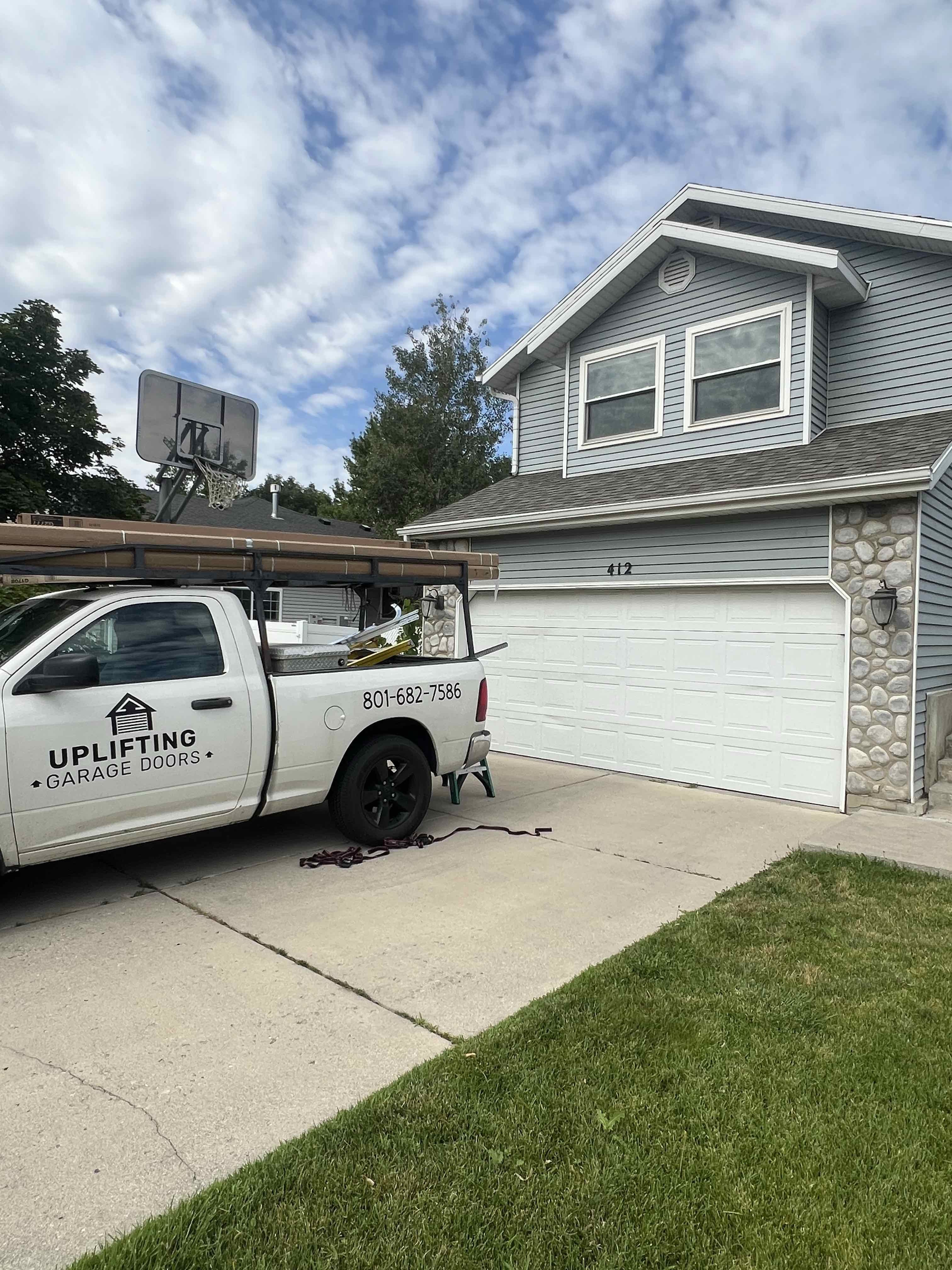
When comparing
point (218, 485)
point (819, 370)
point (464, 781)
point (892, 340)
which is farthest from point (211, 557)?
point (892, 340)

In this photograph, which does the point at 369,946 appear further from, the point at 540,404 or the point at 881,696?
the point at 540,404

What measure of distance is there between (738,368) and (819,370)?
0.91 meters

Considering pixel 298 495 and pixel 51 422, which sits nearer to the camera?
pixel 51 422

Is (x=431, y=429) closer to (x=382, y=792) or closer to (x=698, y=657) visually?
(x=698, y=657)

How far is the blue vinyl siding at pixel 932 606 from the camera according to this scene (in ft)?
22.9

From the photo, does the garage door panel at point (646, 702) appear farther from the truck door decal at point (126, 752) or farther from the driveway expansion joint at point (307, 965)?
the driveway expansion joint at point (307, 965)

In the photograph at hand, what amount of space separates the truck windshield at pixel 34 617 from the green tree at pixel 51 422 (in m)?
15.3

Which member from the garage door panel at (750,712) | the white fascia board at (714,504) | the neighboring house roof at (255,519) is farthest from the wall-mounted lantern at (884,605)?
the neighboring house roof at (255,519)

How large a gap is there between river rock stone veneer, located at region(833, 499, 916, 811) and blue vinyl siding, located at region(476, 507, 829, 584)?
0.83 ft

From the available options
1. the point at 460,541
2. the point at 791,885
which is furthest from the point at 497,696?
the point at 791,885

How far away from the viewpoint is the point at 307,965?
12.6 ft

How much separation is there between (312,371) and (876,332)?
791 inches

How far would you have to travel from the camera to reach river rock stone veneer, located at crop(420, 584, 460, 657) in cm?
1064

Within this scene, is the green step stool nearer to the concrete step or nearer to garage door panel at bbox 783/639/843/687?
garage door panel at bbox 783/639/843/687
